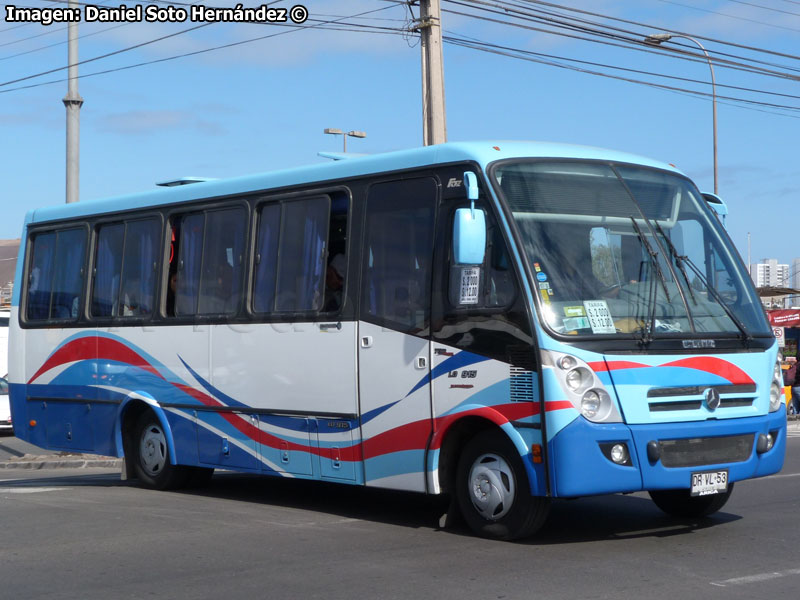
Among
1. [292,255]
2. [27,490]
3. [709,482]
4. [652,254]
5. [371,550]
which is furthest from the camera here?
[27,490]

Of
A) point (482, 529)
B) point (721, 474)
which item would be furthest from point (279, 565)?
point (721, 474)

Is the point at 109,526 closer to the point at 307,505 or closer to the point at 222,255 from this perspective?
the point at 307,505

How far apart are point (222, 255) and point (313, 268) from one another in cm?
155

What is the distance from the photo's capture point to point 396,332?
9797 mm

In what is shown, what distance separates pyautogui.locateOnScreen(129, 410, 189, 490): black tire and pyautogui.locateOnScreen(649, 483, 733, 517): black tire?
17.8 feet

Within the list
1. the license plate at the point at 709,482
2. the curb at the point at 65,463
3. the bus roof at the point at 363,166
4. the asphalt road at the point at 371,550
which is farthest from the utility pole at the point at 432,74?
the license plate at the point at 709,482

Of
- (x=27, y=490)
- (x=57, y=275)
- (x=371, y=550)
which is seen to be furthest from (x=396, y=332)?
(x=57, y=275)

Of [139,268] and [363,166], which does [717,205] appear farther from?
[139,268]

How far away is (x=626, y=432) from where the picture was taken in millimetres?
8398

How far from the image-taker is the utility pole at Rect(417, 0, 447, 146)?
17.1 metres

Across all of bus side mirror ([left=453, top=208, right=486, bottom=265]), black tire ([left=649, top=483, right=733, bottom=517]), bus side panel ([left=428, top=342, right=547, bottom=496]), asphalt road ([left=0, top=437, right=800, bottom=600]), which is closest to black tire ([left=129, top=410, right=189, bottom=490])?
asphalt road ([left=0, top=437, right=800, bottom=600])

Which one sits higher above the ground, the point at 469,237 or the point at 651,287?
the point at 469,237

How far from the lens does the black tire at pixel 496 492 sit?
870cm

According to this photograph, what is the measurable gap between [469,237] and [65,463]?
37.0 feet
